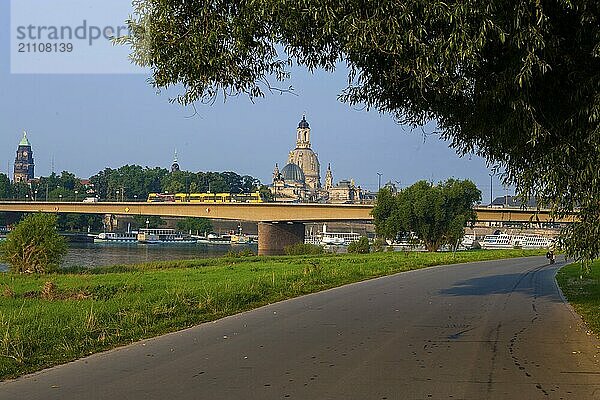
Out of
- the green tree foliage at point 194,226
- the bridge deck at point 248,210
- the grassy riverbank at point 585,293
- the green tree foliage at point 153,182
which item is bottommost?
the grassy riverbank at point 585,293

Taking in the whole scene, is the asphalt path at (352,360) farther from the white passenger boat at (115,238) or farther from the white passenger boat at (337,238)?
the white passenger boat at (337,238)

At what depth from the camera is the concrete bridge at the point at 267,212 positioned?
255 ft

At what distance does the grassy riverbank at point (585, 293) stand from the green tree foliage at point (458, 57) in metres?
5.57

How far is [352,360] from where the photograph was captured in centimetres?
1189

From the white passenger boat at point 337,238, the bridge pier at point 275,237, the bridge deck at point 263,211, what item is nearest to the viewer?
the bridge deck at point 263,211

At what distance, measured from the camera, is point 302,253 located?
258 ft

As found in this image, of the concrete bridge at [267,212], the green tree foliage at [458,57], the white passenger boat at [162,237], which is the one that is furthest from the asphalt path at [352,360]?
the white passenger boat at [162,237]

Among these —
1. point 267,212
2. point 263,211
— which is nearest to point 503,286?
point 267,212

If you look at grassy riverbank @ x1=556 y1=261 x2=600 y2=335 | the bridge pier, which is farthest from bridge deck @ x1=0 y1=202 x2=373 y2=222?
grassy riverbank @ x1=556 y1=261 x2=600 y2=335

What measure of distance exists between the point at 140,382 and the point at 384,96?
6.56 meters

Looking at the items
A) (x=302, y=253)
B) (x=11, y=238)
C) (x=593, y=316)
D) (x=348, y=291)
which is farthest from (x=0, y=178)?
(x=593, y=316)

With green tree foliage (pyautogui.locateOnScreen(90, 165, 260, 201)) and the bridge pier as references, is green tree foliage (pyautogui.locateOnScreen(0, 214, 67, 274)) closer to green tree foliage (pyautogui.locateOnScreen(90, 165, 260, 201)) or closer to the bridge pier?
the bridge pier

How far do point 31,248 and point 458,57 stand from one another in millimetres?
41149

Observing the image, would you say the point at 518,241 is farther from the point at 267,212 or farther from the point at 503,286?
the point at 503,286
